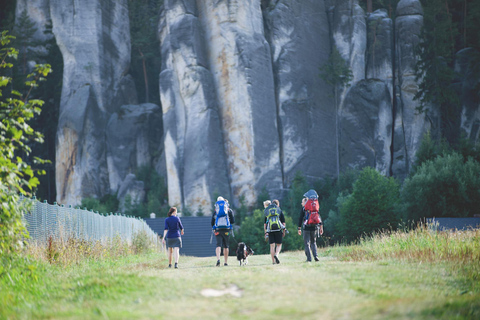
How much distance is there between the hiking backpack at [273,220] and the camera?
16.7 m

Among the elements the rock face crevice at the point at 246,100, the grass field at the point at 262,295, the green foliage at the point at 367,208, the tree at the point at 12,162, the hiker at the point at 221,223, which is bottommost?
the green foliage at the point at 367,208

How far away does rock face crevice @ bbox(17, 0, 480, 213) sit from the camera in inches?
2140

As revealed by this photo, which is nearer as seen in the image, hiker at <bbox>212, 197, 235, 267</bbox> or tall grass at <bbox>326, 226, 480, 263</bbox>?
tall grass at <bbox>326, 226, 480, 263</bbox>

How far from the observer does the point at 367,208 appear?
152ft

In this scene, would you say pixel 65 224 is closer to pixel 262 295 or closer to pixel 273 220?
pixel 273 220

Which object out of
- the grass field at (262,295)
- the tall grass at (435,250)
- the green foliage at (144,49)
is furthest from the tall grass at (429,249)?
the green foliage at (144,49)

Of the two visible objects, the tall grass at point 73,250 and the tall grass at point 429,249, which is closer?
the tall grass at point 429,249

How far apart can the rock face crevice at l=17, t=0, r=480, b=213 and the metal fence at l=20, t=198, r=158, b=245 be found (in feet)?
100

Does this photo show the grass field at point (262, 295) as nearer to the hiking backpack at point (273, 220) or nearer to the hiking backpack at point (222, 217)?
the hiking backpack at point (273, 220)

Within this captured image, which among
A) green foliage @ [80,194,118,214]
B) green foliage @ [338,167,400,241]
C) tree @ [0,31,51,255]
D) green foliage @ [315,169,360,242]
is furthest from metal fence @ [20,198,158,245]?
green foliage @ [80,194,118,214]

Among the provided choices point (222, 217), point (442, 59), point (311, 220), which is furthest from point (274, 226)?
point (442, 59)

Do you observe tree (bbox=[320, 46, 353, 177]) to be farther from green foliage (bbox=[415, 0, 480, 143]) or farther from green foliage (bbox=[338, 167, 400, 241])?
green foliage (bbox=[338, 167, 400, 241])

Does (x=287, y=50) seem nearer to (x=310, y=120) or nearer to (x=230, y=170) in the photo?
(x=310, y=120)

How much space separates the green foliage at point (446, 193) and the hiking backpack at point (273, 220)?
23906 millimetres
